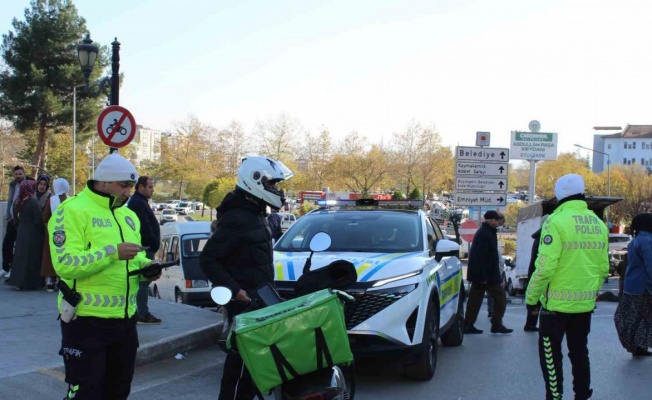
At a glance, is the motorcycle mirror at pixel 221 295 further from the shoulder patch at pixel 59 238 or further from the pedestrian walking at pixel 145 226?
the pedestrian walking at pixel 145 226

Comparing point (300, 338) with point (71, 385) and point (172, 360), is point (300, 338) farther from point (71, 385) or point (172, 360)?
point (172, 360)

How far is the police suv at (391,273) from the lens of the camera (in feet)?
21.4

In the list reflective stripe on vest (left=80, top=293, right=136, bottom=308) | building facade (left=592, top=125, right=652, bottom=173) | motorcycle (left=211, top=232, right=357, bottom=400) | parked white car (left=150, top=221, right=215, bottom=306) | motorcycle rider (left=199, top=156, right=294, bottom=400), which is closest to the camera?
motorcycle (left=211, top=232, right=357, bottom=400)

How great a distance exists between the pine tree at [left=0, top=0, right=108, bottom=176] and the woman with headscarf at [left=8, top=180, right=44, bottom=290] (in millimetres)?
32689

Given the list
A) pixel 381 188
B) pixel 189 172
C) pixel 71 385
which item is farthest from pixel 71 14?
pixel 71 385

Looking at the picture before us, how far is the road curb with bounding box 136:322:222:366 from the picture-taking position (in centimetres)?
738

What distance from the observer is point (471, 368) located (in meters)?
7.96

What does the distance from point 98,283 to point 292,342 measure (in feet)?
4.32

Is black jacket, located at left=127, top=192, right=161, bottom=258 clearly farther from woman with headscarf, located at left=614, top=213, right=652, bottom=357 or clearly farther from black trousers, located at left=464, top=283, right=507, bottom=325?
woman with headscarf, located at left=614, top=213, right=652, bottom=357

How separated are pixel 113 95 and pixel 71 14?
35.0 metres

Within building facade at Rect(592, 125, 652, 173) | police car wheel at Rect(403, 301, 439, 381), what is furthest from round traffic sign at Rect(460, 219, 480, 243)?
building facade at Rect(592, 125, 652, 173)

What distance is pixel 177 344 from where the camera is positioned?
25.9 feet

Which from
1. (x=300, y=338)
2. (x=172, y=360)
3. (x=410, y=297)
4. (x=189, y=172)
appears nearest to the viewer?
(x=300, y=338)

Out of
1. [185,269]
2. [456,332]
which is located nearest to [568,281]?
[456,332]
